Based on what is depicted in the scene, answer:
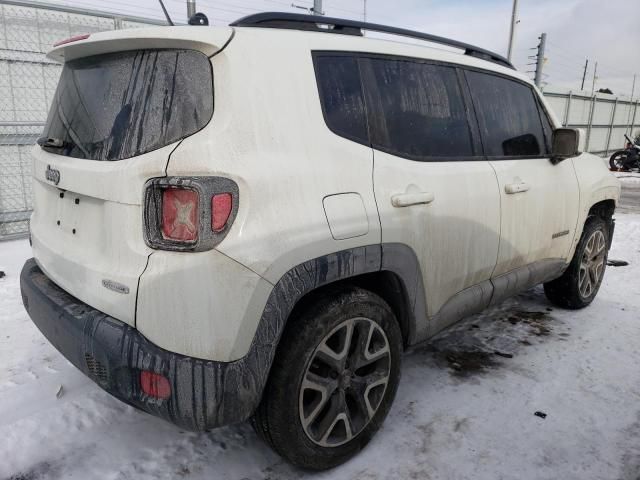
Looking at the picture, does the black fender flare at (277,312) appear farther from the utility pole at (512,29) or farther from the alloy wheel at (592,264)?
the utility pole at (512,29)

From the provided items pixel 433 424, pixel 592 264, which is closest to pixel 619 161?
pixel 592 264

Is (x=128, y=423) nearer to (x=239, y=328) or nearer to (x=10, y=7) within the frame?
(x=239, y=328)

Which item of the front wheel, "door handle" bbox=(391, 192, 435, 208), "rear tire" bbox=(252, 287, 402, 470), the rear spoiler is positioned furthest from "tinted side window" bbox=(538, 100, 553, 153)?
the front wheel

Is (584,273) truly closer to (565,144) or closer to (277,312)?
(565,144)

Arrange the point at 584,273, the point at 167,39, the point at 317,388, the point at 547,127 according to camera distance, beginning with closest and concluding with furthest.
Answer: the point at 167,39 < the point at 317,388 < the point at 547,127 < the point at 584,273

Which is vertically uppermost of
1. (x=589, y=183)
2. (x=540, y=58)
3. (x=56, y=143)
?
(x=540, y=58)

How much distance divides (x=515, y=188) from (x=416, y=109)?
3.06 feet

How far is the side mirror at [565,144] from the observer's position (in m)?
3.45

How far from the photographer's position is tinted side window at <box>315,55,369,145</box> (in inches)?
81.8

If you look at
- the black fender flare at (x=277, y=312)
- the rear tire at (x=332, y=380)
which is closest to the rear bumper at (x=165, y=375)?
the black fender flare at (x=277, y=312)

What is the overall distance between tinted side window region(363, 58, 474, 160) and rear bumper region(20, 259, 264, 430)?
1200 mm

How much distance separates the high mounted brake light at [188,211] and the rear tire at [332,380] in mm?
554

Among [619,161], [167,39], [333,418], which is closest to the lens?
[167,39]

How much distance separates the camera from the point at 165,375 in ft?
5.56
